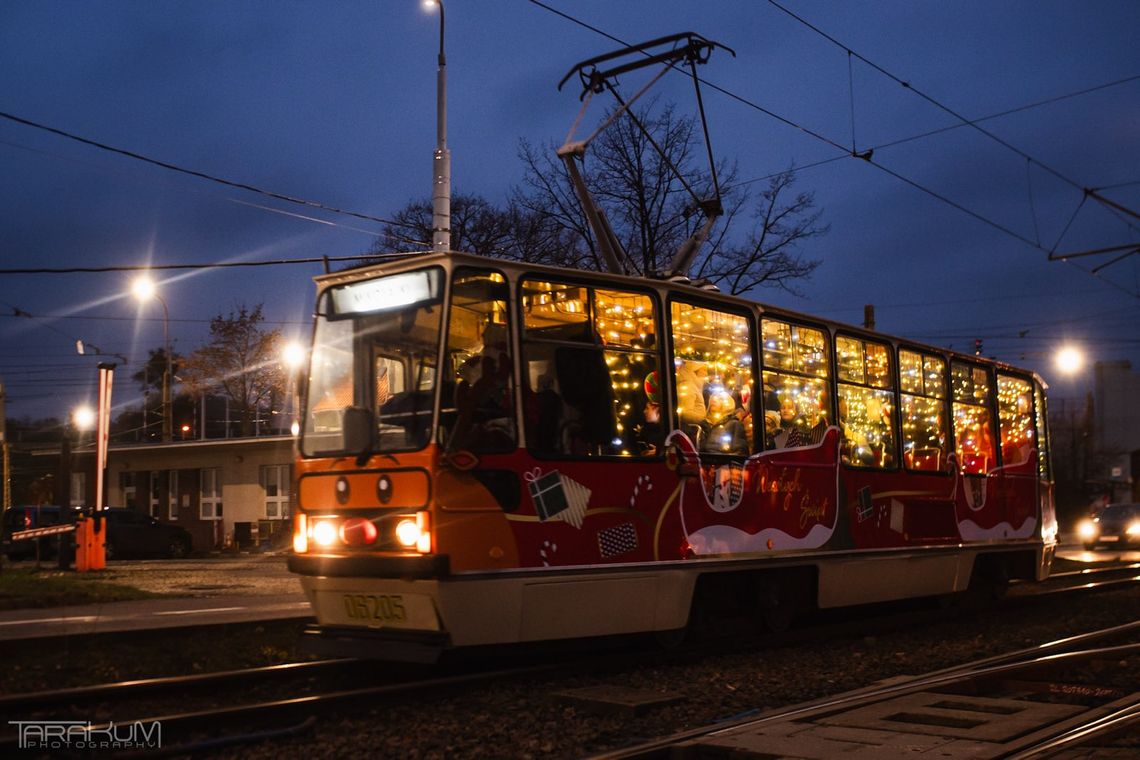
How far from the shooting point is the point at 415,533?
762 cm

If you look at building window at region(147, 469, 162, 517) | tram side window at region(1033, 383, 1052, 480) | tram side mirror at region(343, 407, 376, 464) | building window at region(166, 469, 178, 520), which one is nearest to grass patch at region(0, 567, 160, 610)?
tram side mirror at region(343, 407, 376, 464)

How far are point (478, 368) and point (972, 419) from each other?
26.8 feet

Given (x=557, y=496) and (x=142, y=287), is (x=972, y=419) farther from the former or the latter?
(x=142, y=287)

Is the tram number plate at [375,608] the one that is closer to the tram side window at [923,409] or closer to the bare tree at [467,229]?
the tram side window at [923,409]

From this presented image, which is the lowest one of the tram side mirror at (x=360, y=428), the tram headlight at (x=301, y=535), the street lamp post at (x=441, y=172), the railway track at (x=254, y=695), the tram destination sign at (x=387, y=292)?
the railway track at (x=254, y=695)

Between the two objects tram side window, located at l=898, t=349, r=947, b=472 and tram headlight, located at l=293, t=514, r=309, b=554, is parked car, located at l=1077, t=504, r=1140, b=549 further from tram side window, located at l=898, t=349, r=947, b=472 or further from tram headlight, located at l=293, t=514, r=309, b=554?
tram headlight, located at l=293, t=514, r=309, b=554

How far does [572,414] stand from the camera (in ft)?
27.5

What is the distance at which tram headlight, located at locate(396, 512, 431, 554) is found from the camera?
24.8ft

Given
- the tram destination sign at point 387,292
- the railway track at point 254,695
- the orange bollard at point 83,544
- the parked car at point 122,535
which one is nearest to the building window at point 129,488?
the parked car at point 122,535

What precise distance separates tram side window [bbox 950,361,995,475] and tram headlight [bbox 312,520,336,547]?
8106mm

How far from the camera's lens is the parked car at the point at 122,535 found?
28359 mm

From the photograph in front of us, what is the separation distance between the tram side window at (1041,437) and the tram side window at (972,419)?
1.69m

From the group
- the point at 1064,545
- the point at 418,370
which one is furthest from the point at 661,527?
the point at 1064,545

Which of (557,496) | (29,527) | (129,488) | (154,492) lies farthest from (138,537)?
(557,496)
